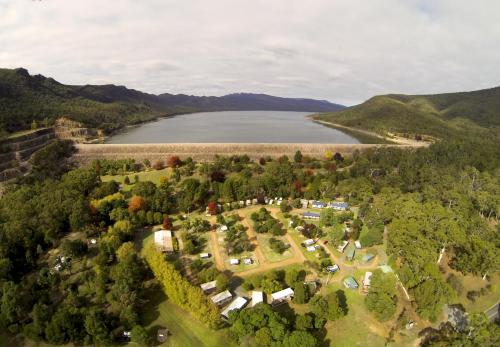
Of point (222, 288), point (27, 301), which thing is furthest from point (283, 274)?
point (27, 301)

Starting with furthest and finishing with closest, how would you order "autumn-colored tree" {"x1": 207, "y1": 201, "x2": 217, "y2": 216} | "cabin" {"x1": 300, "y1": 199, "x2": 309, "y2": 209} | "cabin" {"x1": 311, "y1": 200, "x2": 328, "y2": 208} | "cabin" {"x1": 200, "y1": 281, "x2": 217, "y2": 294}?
1. "cabin" {"x1": 300, "y1": 199, "x2": 309, "y2": 209}
2. "cabin" {"x1": 311, "y1": 200, "x2": 328, "y2": 208}
3. "autumn-colored tree" {"x1": 207, "y1": 201, "x2": 217, "y2": 216}
4. "cabin" {"x1": 200, "y1": 281, "x2": 217, "y2": 294}

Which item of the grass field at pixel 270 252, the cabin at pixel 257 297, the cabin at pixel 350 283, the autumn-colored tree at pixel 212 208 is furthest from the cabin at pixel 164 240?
the cabin at pixel 350 283

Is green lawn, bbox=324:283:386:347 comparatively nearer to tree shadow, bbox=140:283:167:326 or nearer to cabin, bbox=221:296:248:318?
cabin, bbox=221:296:248:318

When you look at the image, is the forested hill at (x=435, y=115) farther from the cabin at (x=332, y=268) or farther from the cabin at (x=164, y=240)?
the cabin at (x=164, y=240)

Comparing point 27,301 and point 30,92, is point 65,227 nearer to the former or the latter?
point 27,301

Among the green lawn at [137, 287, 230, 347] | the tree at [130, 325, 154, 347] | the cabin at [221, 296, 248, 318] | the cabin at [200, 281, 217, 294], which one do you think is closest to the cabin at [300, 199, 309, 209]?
the cabin at [200, 281, 217, 294]
